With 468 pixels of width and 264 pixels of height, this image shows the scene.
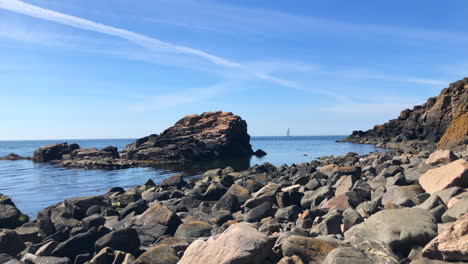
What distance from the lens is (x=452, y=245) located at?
4.56 metres

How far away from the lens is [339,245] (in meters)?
5.45

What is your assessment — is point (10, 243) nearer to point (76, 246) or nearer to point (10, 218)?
point (76, 246)

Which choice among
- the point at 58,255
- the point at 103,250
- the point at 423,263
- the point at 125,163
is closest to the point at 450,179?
the point at 423,263

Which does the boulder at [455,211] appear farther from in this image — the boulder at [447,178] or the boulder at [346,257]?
the boulder at [346,257]

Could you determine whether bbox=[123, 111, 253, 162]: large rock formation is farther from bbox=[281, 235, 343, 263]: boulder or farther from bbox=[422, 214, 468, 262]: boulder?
bbox=[422, 214, 468, 262]: boulder

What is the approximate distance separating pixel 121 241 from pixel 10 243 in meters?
3.29

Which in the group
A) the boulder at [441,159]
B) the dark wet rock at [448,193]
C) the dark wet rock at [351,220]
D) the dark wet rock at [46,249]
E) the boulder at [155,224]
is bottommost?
the dark wet rock at [46,249]

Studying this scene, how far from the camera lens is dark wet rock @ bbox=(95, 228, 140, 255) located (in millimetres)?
7337

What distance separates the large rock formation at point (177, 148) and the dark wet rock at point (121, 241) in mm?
35982

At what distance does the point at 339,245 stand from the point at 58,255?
5.71 metres

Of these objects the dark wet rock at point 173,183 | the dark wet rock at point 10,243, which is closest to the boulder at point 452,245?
the dark wet rock at point 10,243

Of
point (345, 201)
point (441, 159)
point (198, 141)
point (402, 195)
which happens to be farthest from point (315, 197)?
point (198, 141)

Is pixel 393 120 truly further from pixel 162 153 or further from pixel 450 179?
pixel 450 179

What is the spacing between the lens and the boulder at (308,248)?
5211 mm
